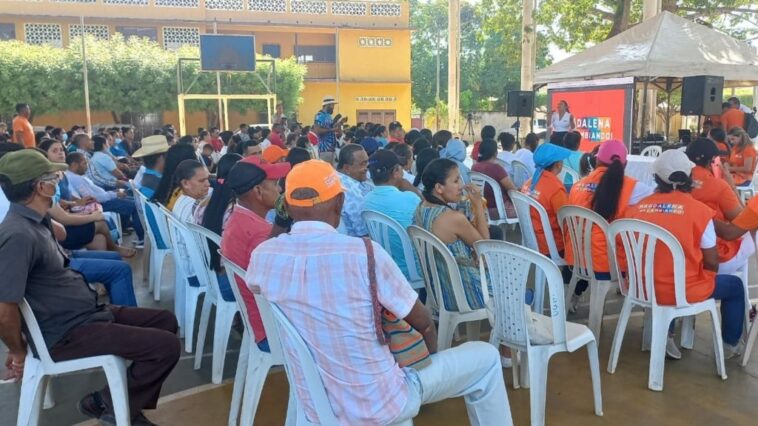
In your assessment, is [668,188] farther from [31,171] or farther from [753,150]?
[753,150]

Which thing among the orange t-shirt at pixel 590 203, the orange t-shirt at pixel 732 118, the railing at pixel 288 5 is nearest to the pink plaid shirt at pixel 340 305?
the orange t-shirt at pixel 590 203

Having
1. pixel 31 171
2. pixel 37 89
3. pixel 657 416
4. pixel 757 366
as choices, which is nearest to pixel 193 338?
pixel 31 171

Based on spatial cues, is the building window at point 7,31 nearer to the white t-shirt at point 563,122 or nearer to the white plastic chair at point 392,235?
the white t-shirt at point 563,122

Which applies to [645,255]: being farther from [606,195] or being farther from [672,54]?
[672,54]

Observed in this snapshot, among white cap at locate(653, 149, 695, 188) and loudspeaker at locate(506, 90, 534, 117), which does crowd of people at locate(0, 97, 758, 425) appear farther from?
loudspeaker at locate(506, 90, 534, 117)

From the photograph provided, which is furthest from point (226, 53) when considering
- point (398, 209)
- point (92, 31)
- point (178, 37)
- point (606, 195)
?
point (606, 195)

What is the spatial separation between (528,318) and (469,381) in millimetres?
732

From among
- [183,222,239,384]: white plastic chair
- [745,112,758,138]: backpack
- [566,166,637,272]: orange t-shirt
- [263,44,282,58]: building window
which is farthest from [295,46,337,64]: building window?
[183,222,239,384]: white plastic chair

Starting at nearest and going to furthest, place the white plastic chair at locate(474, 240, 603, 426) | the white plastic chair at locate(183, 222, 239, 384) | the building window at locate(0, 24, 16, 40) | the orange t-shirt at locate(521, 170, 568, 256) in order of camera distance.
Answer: the white plastic chair at locate(474, 240, 603, 426), the white plastic chair at locate(183, 222, 239, 384), the orange t-shirt at locate(521, 170, 568, 256), the building window at locate(0, 24, 16, 40)

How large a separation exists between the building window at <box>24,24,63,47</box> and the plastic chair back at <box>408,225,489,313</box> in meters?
26.3

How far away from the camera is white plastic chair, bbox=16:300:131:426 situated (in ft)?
8.65

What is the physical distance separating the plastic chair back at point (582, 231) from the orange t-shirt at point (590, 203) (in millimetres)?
37

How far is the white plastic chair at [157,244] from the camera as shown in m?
4.69

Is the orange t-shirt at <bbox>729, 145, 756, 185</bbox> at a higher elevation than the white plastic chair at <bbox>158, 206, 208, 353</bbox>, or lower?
higher
